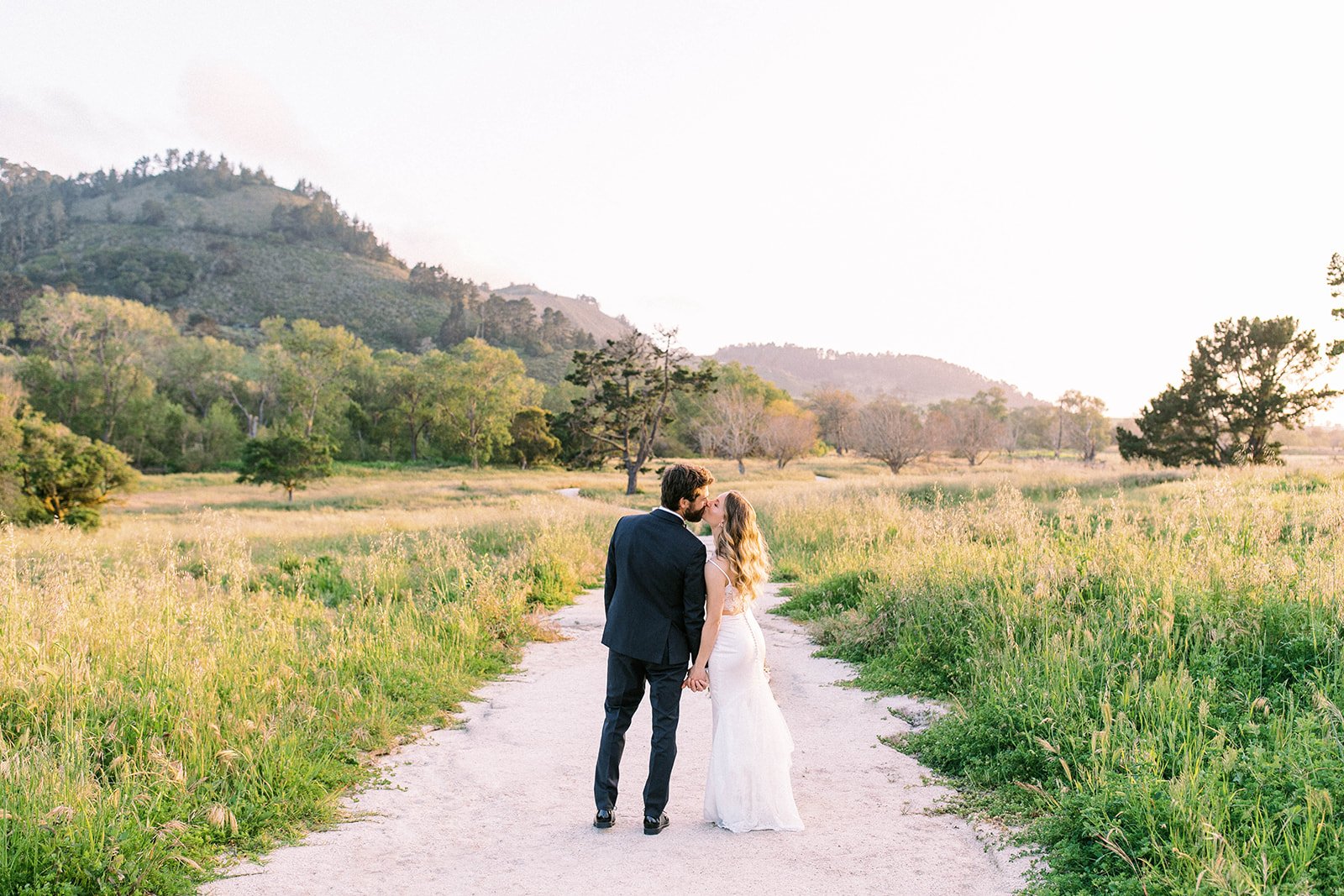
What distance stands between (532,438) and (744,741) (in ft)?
194

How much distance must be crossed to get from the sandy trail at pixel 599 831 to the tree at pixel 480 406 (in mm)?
54378

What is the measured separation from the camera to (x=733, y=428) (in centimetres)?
5522

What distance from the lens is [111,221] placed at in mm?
170875

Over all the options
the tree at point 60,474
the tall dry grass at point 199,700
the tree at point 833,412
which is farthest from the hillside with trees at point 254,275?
the tall dry grass at point 199,700

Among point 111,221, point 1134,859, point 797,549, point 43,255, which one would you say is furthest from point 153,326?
point 111,221

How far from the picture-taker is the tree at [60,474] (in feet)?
82.0

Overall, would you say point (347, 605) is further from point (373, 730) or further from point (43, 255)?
point (43, 255)

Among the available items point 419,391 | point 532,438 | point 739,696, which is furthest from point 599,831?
point 419,391

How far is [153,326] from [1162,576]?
76.2 m

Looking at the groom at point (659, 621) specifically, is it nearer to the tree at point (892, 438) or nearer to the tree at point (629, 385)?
the tree at point (629, 385)

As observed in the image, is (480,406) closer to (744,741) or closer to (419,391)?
(419,391)

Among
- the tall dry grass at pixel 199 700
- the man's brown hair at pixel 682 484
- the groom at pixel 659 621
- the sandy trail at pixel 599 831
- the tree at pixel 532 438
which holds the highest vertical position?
the tree at pixel 532 438

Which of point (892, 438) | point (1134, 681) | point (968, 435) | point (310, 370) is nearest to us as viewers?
point (1134, 681)

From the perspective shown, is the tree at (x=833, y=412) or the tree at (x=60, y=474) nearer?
the tree at (x=60, y=474)
